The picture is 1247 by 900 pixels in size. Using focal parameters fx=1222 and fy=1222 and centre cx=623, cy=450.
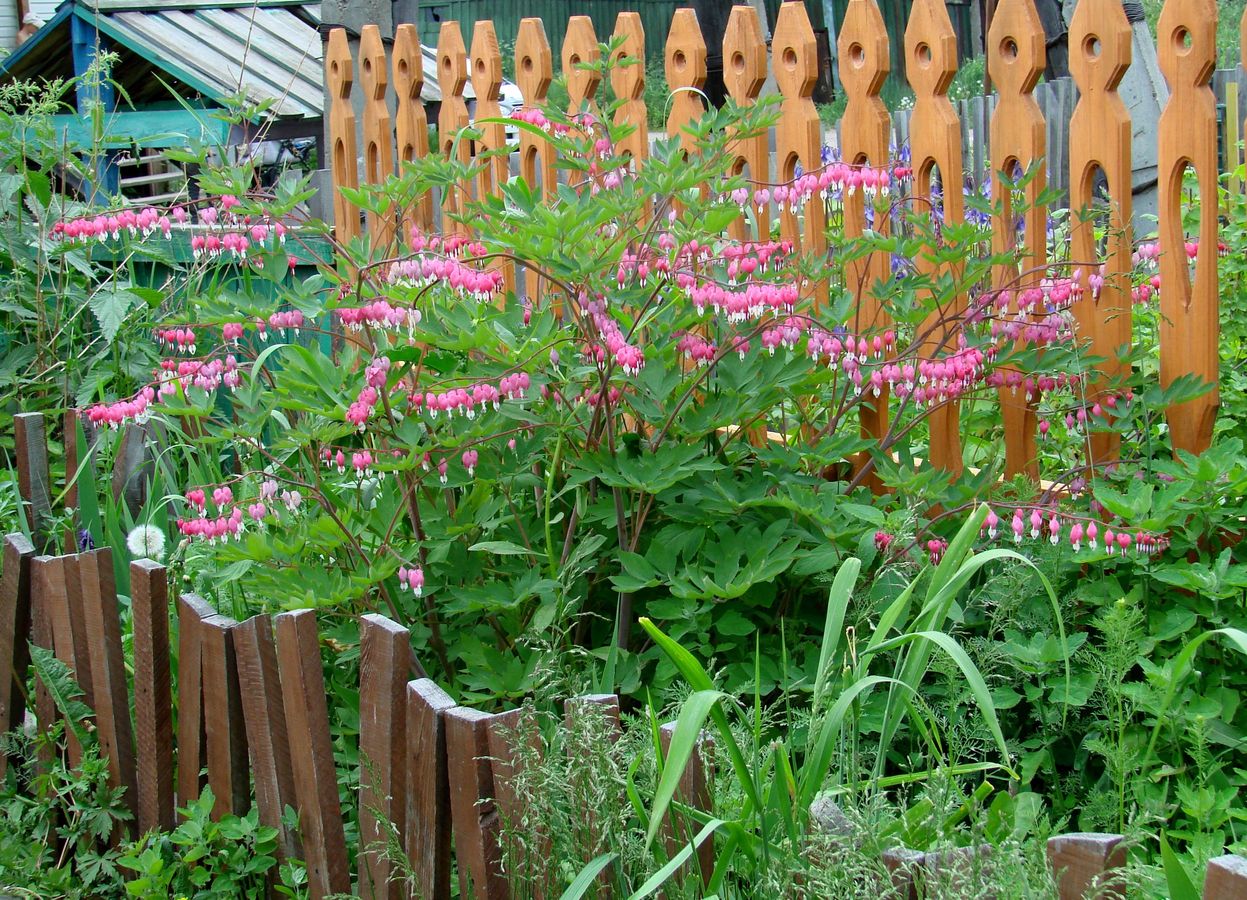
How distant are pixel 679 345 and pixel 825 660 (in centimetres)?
104

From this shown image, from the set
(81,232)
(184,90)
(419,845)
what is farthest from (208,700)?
(184,90)

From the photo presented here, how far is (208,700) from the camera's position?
2.22 metres

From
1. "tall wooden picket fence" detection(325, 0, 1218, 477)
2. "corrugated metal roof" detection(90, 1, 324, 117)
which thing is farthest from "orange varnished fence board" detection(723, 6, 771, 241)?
"corrugated metal roof" detection(90, 1, 324, 117)

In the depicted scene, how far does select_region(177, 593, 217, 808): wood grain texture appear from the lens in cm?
224

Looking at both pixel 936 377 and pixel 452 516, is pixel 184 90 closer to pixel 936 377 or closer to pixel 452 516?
pixel 452 516

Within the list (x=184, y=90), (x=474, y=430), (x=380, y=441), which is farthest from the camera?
(x=184, y=90)

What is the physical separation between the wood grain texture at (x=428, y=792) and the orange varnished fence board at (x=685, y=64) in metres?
2.16

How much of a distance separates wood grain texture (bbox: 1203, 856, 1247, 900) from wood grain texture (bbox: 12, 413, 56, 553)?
2979mm

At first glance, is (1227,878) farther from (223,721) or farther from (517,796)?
(223,721)

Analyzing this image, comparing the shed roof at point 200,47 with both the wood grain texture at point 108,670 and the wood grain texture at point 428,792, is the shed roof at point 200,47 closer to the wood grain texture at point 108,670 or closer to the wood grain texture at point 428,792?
the wood grain texture at point 108,670

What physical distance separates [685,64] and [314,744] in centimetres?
233

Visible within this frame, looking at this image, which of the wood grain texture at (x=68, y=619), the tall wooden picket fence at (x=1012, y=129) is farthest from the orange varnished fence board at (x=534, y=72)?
the wood grain texture at (x=68, y=619)

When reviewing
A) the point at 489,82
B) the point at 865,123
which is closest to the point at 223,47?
the point at 489,82

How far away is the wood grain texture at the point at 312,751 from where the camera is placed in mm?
1975
